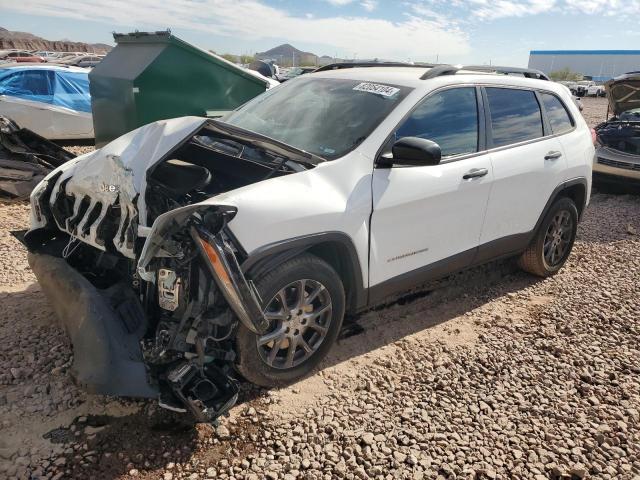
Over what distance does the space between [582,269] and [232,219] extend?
159 inches

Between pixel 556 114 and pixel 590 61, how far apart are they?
94.0m

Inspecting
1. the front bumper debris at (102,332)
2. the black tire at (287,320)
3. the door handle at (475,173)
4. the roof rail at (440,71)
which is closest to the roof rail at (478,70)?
the roof rail at (440,71)

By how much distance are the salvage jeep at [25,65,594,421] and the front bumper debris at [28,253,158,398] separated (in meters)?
0.01

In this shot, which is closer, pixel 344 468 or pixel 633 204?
pixel 344 468

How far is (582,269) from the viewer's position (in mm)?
5164

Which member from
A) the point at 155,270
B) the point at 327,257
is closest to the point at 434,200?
the point at 327,257

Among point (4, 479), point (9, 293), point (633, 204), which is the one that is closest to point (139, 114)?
point (9, 293)

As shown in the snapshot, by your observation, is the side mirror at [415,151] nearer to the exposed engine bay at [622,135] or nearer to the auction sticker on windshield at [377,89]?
the auction sticker on windshield at [377,89]

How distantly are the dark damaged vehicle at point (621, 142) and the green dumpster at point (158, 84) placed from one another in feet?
17.5

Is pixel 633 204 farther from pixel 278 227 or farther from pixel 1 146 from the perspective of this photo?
pixel 1 146

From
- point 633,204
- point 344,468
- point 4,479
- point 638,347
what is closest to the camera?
point 4,479

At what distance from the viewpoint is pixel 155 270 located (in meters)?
2.55

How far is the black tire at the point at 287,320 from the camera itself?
2.72 metres

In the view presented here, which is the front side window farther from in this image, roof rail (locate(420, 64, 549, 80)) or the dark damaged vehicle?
the dark damaged vehicle
